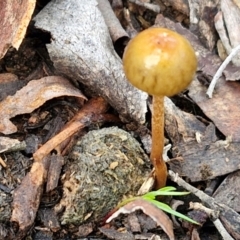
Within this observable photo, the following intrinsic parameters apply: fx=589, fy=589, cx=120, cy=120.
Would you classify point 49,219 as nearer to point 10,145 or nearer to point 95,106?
point 10,145

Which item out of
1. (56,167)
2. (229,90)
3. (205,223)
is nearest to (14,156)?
(56,167)

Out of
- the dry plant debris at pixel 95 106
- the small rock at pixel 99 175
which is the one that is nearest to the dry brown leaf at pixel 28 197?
the dry plant debris at pixel 95 106

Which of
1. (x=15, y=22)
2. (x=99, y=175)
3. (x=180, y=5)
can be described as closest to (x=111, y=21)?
(x=180, y=5)

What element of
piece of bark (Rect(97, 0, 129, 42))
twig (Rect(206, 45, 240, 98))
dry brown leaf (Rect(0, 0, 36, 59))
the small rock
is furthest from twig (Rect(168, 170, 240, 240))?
dry brown leaf (Rect(0, 0, 36, 59))

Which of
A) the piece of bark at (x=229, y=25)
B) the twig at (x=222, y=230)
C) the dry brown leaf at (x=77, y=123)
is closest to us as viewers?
the twig at (x=222, y=230)

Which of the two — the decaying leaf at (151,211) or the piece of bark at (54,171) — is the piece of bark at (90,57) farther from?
the decaying leaf at (151,211)

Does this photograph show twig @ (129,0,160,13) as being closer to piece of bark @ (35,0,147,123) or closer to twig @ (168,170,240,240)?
piece of bark @ (35,0,147,123)

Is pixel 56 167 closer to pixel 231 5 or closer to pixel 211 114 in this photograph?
pixel 211 114
